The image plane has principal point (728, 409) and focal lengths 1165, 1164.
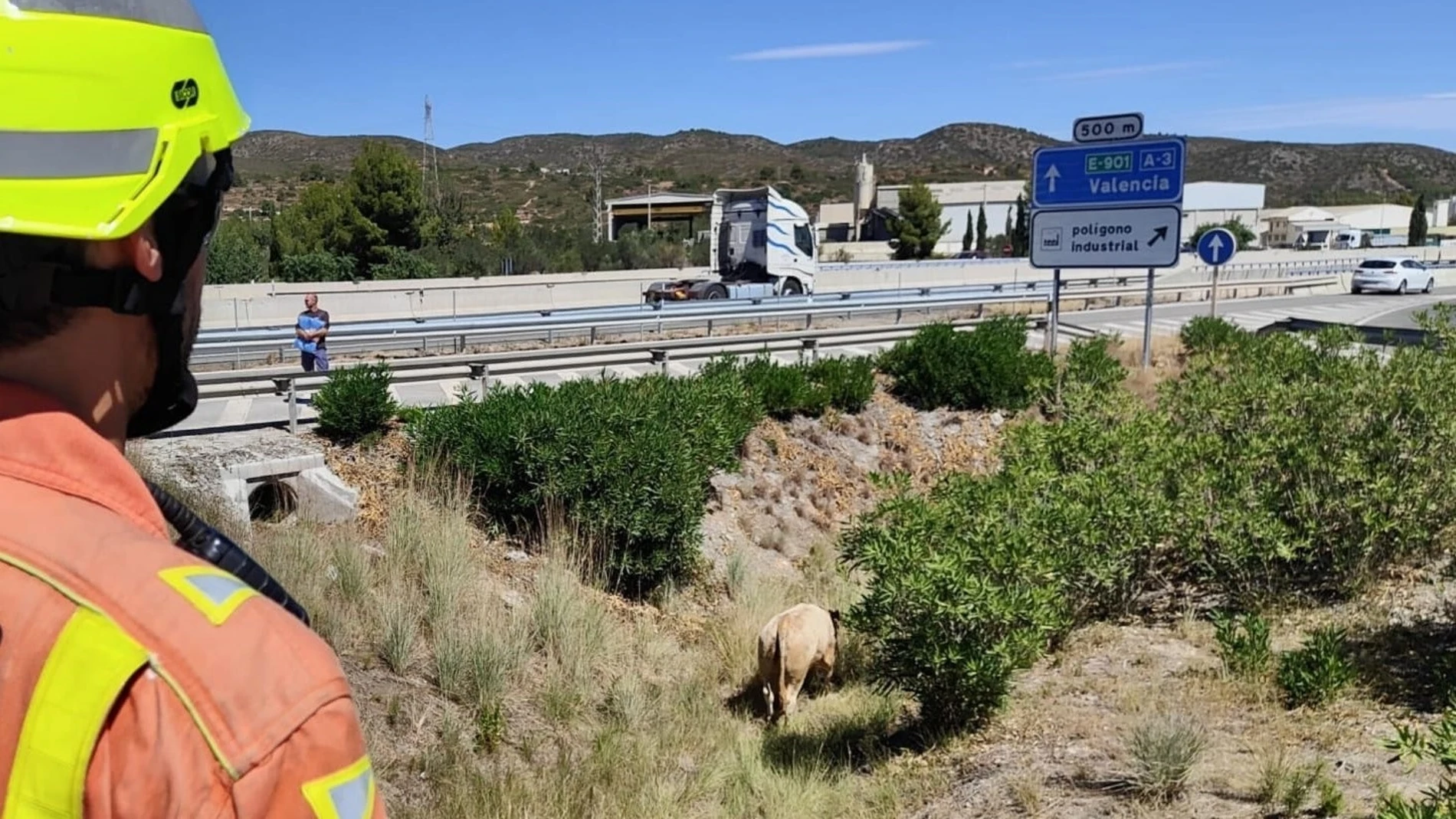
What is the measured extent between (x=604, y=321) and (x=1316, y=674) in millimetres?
17676

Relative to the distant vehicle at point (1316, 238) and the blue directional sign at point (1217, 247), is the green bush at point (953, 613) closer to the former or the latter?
the blue directional sign at point (1217, 247)

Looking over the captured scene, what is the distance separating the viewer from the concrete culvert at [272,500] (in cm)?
1073

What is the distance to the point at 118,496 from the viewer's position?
116cm

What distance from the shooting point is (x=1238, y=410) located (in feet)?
32.6

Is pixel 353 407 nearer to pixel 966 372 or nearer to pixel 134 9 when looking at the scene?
pixel 966 372

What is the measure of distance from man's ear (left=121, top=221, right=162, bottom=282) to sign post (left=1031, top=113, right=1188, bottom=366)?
16586mm

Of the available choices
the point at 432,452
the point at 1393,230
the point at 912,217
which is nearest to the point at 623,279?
the point at 432,452

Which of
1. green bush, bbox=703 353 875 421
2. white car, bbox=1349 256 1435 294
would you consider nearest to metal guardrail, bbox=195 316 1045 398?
green bush, bbox=703 353 875 421

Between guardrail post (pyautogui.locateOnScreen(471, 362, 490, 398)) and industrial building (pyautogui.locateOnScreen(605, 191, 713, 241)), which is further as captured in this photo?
industrial building (pyautogui.locateOnScreen(605, 191, 713, 241))

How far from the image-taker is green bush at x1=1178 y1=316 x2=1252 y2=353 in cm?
1762

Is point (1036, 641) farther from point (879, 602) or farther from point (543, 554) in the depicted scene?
point (543, 554)

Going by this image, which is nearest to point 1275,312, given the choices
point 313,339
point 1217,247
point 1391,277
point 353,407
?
point 1391,277

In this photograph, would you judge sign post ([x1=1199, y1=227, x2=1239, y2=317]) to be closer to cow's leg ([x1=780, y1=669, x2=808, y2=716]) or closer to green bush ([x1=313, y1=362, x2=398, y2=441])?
green bush ([x1=313, y1=362, x2=398, y2=441])

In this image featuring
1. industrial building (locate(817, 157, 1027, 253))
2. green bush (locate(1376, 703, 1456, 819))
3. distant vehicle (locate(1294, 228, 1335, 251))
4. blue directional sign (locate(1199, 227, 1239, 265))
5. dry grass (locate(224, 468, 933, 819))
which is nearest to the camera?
green bush (locate(1376, 703, 1456, 819))
